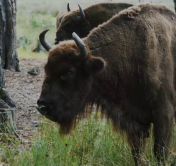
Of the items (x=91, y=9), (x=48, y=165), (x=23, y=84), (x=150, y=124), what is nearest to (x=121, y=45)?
(x=150, y=124)

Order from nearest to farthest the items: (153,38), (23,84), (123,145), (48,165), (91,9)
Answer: (48,165) < (153,38) < (123,145) < (23,84) < (91,9)

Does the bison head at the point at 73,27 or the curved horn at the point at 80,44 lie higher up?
the curved horn at the point at 80,44

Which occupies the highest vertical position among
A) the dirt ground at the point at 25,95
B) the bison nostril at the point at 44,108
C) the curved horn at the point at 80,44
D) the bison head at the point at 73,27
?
the curved horn at the point at 80,44

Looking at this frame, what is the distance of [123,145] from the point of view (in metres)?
5.41

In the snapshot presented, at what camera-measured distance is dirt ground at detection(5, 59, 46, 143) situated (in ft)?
21.3

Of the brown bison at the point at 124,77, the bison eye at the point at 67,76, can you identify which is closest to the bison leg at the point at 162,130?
the brown bison at the point at 124,77

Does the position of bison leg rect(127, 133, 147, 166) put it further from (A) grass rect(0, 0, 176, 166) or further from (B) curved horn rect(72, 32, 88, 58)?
(B) curved horn rect(72, 32, 88, 58)

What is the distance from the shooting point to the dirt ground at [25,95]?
648 cm

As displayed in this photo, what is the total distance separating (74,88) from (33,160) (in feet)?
3.19

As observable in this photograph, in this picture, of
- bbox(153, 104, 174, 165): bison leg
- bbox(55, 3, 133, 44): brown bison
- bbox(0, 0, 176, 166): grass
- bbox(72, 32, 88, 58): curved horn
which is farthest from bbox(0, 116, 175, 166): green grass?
bbox(55, 3, 133, 44): brown bison

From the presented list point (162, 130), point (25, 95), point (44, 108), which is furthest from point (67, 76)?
point (25, 95)

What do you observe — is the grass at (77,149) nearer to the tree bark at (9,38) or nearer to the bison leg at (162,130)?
the bison leg at (162,130)

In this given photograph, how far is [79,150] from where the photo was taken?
17.4 ft

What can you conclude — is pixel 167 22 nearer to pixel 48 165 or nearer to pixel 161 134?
pixel 161 134
